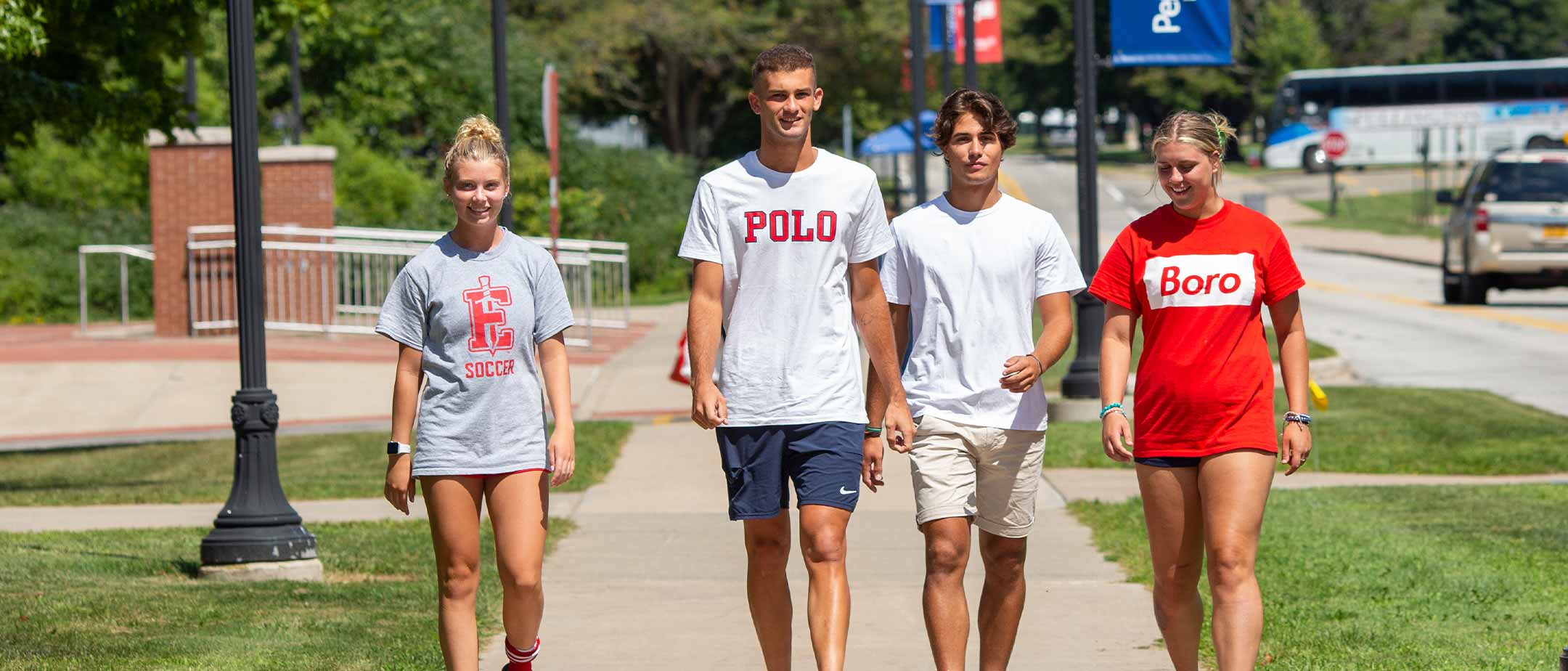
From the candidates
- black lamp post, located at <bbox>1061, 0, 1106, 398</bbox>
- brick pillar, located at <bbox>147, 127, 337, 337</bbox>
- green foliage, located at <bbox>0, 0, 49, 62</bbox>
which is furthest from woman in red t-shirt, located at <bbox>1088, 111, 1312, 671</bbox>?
brick pillar, located at <bbox>147, 127, 337, 337</bbox>

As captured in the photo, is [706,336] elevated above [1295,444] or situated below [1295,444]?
above

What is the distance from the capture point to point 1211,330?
5.28 metres

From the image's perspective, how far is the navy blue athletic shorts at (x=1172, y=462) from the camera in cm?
534

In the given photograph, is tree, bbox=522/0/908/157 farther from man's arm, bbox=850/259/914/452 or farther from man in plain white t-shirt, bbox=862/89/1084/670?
man's arm, bbox=850/259/914/452

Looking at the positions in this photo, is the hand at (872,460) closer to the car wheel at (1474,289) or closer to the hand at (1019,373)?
the hand at (1019,373)

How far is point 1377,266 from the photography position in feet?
120

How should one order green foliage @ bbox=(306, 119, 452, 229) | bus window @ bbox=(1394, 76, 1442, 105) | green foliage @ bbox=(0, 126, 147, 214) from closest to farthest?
green foliage @ bbox=(306, 119, 452, 229) < green foliage @ bbox=(0, 126, 147, 214) < bus window @ bbox=(1394, 76, 1442, 105)

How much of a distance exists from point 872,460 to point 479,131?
1503mm

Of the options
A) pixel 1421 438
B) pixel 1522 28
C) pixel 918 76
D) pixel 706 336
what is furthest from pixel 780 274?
pixel 1522 28

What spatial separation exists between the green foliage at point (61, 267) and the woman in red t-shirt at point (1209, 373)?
24506 millimetres

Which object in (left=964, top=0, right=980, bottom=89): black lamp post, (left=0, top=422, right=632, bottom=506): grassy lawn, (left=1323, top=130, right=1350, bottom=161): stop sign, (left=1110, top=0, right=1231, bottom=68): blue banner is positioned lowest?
(left=0, top=422, right=632, bottom=506): grassy lawn

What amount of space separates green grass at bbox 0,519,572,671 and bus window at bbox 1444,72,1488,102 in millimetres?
58325

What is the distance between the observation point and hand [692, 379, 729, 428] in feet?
17.6

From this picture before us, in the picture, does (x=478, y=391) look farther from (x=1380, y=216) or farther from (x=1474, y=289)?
(x=1380, y=216)
